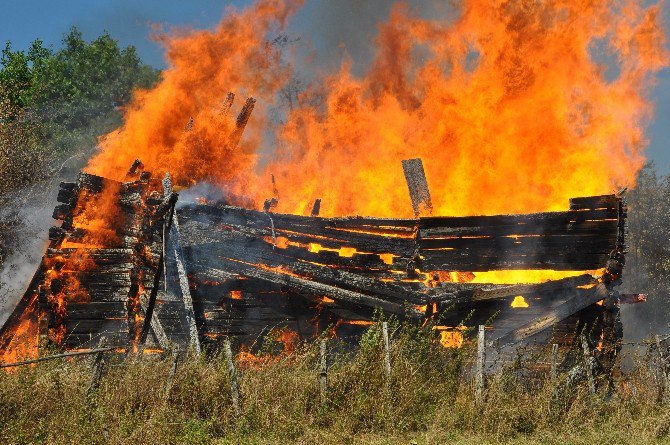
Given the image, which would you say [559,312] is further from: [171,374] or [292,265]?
[171,374]

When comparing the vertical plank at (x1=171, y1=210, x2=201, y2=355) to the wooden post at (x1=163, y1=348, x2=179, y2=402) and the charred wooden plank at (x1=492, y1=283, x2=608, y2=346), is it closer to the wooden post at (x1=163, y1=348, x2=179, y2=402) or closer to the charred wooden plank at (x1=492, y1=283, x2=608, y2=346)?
the wooden post at (x1=163, y1=348, x2=179, y2=402)

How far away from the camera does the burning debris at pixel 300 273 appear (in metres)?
13.1

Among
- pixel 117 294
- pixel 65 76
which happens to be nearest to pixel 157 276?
pixel 117 294

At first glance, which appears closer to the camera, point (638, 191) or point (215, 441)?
point (215, 441)

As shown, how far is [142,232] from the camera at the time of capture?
1423 cm

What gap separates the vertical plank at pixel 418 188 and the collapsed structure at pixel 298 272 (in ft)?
0.09

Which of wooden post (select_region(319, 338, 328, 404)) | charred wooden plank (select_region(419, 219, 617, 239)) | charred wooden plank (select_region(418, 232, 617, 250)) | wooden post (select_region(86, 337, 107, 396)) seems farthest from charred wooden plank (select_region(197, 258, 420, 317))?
wooden post (select_region(86, 337, 107, 396))

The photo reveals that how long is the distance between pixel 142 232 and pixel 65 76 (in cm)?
3558

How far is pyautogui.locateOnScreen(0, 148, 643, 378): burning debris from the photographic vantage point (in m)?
13.1

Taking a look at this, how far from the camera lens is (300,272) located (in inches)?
571

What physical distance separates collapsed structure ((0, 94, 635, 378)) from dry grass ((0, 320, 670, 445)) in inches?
77.7

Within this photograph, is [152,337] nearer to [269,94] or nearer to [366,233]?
[366,233]

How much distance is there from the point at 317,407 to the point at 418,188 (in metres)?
6.85

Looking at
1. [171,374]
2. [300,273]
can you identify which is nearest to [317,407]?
[171,374]
